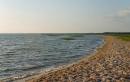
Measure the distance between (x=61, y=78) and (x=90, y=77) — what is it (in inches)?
67.9

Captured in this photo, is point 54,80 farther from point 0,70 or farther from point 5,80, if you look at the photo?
point 0,70

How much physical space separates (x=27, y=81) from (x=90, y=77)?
3.91 metres

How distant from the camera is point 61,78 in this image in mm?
13766

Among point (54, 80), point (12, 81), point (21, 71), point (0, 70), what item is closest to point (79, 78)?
point (54, 80)

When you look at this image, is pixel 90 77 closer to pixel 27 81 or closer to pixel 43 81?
pixel 43 81

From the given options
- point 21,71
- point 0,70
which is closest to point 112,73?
point 21,71

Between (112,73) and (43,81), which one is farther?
(112,73)

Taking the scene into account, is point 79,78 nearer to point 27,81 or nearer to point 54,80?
point 54,80

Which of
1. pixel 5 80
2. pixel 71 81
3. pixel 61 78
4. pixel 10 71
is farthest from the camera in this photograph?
pixel 10 71

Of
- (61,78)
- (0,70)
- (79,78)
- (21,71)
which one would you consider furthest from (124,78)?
(0,70)

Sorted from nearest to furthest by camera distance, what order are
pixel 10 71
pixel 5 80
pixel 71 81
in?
pixel 71 81, pixel 5 80, pixel 10 71

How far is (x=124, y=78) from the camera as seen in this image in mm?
12938

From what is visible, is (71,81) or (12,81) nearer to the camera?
(71,81)

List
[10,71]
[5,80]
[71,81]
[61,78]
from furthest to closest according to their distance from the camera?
[10,71]
[5,80]
[61,78]
[71,81]
